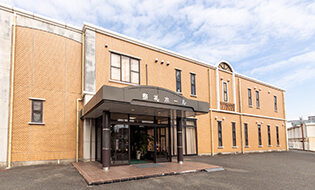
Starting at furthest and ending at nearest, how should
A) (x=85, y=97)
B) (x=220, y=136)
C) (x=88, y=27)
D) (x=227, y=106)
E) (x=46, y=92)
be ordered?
1. (x=227, y=106)
2. (x=220, y=136)
3. (x=88, y=27)
4. (x=85, y=97)
5. (x=46, y=92)

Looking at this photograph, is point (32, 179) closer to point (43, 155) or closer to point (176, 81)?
point (43, 155)

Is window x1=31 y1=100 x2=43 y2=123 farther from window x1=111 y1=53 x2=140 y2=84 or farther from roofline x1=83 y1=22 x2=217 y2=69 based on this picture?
roofline x1=83 y1=22 x2=217 y2=69

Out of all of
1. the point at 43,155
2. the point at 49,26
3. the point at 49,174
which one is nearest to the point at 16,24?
the point at 49,26

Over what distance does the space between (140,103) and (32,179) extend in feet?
15.1

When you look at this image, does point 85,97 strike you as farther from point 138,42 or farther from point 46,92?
point 138,42

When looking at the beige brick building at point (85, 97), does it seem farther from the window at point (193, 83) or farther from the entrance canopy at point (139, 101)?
the window at point (193, 83)

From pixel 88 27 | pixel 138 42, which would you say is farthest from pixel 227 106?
pixel 88 27

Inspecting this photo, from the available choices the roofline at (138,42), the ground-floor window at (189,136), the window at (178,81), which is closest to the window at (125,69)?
the roofline at (138,42)

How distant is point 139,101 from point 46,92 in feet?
18.8

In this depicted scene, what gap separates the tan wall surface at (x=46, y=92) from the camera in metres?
10.8

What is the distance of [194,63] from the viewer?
18047 mm

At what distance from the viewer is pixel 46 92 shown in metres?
11.7

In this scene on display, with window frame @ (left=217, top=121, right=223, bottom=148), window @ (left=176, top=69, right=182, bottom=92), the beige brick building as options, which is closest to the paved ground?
the beige brick building

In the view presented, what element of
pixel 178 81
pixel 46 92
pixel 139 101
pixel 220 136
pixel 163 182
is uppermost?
pixel 178 81
